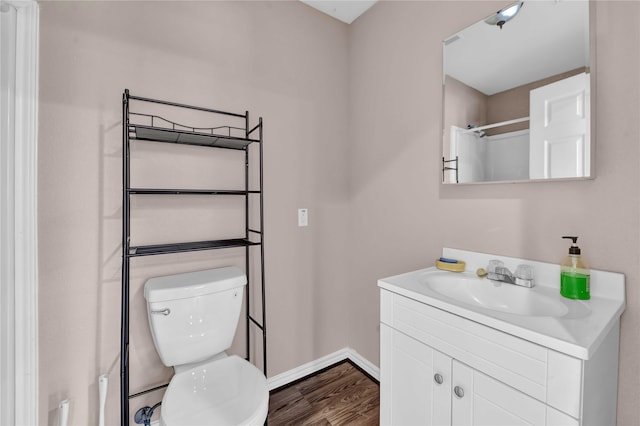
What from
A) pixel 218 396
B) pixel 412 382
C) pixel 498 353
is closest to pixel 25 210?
pixel 218 396

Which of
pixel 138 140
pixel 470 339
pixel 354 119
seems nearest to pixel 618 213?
pixel 470 339

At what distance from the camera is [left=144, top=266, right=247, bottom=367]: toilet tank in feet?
4.31

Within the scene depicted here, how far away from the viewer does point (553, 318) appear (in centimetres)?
87

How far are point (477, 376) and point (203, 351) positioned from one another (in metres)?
1.19

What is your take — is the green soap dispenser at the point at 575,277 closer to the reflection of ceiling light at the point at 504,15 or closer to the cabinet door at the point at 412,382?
the cabinet door at the point at 412,382

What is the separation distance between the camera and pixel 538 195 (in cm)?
119

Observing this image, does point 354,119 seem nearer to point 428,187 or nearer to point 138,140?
point 428,187

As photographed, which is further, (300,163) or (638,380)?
(300,163)

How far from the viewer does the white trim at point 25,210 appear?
1.18m

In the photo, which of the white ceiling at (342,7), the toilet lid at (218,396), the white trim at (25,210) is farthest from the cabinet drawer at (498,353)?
the white ceiling at (342,7)

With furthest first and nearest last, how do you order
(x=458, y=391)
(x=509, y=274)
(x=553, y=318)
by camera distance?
(x=509, y=274) → (x=458, y=391) → (x=553, y=318)

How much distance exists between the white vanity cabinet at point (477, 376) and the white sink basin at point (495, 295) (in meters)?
0.15

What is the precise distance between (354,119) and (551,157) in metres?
1.26

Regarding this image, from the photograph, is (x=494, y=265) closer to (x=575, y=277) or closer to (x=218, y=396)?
(x=575, y=277)
